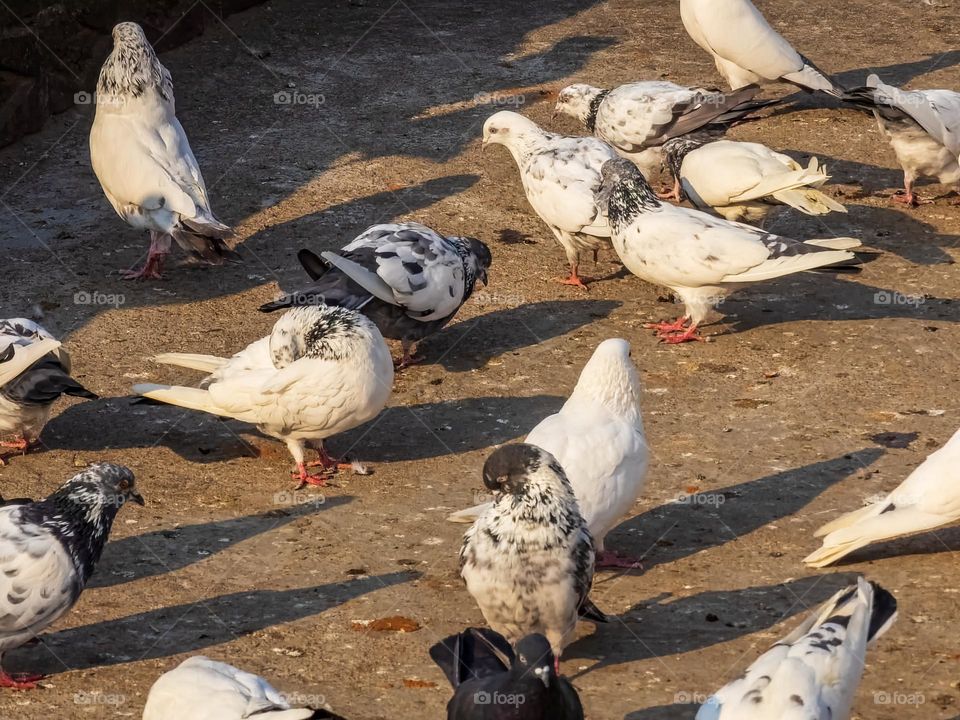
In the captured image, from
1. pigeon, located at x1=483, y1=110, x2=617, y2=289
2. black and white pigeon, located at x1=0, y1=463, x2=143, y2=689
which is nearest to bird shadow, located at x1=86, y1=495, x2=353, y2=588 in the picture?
black and white pigeon, located at x1=0, y1=463, x2=143, y2=689

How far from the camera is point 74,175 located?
379 inches

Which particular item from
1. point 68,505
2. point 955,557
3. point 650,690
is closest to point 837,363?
point 955,557

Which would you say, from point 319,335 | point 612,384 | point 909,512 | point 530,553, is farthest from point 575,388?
point 909,512

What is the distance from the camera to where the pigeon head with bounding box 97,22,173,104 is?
336 inches

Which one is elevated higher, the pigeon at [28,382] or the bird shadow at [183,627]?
the pigeon at [28,382]

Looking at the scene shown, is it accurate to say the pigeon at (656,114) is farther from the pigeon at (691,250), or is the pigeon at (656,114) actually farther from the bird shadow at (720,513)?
the bird shadow at (720,513)

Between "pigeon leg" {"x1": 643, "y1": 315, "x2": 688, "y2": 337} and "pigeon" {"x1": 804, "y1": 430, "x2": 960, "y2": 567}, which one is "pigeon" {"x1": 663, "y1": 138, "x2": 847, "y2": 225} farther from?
"pigeon" {"x1": 804, "y1": 430, "x2": 960, "y2": 567}

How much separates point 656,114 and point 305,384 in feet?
12.5

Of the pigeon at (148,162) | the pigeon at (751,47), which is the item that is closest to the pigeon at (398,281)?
the pigeon at (148,162)

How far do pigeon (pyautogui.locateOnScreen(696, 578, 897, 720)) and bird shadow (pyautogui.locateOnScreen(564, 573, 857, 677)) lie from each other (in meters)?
0.73

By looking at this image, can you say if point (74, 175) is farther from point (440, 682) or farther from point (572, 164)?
point (440, 682)

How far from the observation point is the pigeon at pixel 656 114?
903 cm

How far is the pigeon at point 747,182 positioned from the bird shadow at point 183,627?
11.2 feet

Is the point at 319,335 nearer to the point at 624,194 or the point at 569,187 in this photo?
the point at 624,194
